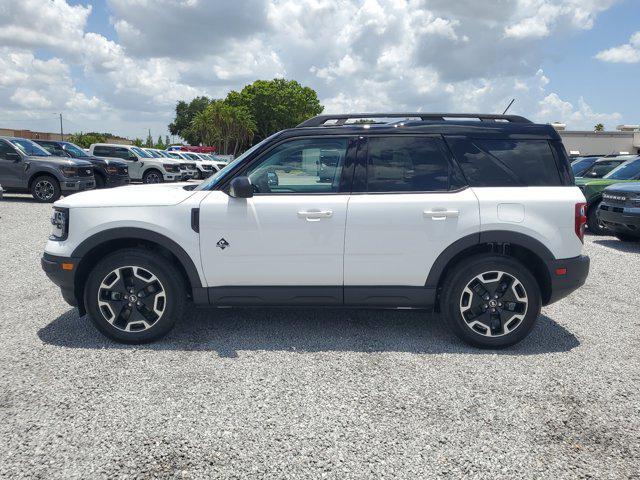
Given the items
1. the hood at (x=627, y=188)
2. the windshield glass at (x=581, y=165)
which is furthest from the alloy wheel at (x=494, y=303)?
the windshield glass at (x=581, y=165)

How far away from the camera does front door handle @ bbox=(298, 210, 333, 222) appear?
155 inches

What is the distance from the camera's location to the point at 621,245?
31.7 ft

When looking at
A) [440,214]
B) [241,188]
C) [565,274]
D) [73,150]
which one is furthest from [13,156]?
[565,274]

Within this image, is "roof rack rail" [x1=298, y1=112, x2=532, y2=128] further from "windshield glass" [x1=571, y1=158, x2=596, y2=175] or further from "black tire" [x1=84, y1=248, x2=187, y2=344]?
"windshield glass" [x1=571, y1=158, x2=596, y2=175]

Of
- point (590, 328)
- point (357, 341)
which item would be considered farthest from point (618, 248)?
point (357, 341)

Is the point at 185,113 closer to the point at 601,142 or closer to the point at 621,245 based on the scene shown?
the point at 601,142

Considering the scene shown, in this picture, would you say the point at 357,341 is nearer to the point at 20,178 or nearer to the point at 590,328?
the point at 590,328

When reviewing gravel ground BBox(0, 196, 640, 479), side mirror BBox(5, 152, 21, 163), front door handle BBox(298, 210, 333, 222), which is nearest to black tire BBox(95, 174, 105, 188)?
side mirror BBox(5, 152, 21, 163)

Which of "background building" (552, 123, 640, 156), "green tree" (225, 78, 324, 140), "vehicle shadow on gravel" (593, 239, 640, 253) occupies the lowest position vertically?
"vehicle shadow on gravel" (593, 239, 640, 253)

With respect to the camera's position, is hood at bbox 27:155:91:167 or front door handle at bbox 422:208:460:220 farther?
hood at bbox 27:155:91:167

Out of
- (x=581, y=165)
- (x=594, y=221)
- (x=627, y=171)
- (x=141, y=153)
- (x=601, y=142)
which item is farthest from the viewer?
(x=601, y=142)

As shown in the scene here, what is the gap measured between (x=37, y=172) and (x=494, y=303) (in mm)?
13974

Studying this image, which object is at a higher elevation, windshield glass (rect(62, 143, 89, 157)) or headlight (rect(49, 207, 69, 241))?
windshield glass (rect(62, 143, 89, 157))

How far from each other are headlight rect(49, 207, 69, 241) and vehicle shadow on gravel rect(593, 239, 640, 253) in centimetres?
907
